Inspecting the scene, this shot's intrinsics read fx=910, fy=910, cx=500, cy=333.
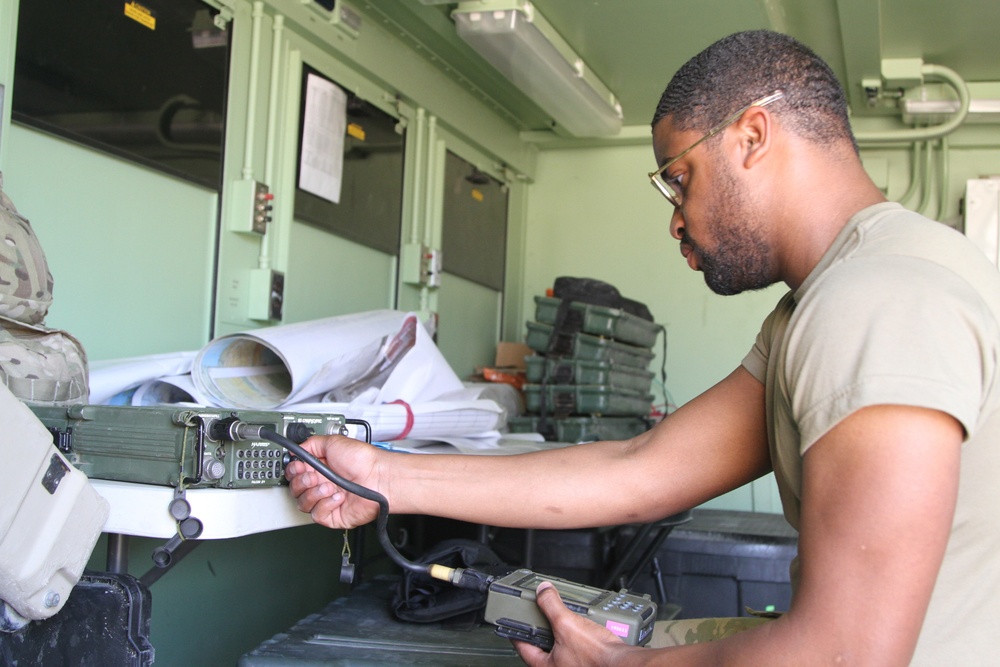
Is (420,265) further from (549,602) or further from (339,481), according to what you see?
(549,602)

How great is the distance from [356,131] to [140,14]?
112 centimetres

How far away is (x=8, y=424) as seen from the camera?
1.01 metres

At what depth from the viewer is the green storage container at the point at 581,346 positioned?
12.6 ft

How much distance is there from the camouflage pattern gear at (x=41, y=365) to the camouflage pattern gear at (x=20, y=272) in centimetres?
3

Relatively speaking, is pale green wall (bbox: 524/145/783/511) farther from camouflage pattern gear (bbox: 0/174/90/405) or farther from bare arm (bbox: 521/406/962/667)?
bare arm (bbox: 521/406/962/667)

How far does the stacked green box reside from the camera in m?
3.77

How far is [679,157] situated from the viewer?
1.18m

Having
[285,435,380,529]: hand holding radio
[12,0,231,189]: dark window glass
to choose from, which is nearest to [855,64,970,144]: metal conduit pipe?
[12,0,231,189]: dark window glass

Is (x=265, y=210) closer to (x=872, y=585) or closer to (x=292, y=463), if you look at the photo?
(x=292, y=463)

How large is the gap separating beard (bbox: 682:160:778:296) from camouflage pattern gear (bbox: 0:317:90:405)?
102cm

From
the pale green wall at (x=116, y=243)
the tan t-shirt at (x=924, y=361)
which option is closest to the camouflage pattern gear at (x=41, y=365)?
the pale green wall at (x=116, y=243)

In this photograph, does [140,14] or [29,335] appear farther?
[140,14]

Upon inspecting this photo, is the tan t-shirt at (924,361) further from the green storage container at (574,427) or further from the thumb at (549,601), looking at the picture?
the green storage container at (574,427)

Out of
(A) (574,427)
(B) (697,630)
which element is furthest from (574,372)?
(B) (697,630)
